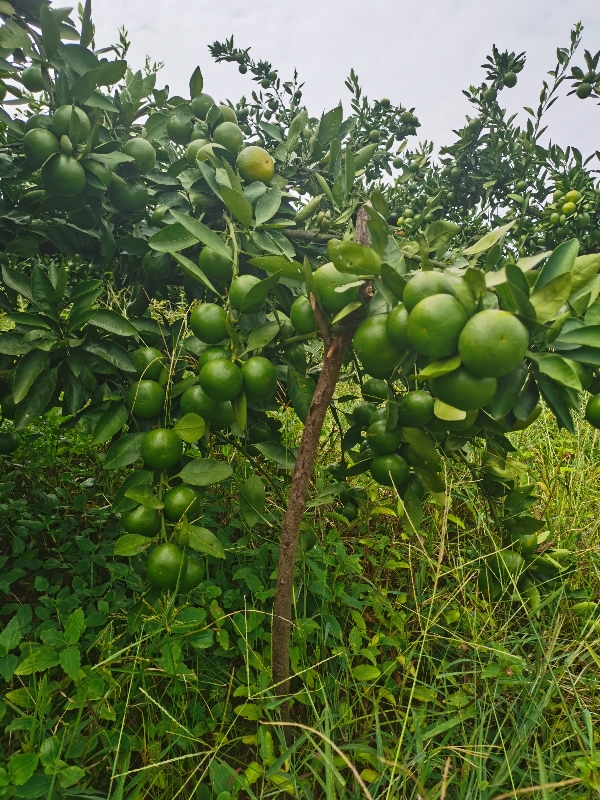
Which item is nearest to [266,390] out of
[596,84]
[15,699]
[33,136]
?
[33,136]

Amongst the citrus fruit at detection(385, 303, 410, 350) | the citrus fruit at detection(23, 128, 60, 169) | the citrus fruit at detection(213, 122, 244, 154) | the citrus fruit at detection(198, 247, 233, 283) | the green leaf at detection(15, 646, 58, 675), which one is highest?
the citrus fruit at detection(213, 122, 244, 154)

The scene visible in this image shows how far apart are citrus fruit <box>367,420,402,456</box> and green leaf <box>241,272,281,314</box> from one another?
36 centimetres

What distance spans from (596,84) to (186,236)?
2418 mm

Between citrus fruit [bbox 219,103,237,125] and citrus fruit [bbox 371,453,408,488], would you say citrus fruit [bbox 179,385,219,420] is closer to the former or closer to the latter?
citrus fruit [bbox 371,453,408,488]

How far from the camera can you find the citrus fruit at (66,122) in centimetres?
122

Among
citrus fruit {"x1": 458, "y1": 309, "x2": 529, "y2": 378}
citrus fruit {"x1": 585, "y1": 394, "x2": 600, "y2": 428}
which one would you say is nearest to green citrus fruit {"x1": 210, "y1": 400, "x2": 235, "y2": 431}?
citrus fruit {"x1": 458, "y1": 309, "x2": 529, "y2": 378}

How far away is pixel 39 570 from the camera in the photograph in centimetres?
191

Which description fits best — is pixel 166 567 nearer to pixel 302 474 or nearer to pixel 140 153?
pixel 302 474

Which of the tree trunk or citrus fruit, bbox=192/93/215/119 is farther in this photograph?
citrus fruit, bbox=192/93/215/119

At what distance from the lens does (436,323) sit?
0.72 metres

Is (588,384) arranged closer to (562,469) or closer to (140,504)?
(140,504)

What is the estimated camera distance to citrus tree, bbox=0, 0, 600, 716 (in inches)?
31.7

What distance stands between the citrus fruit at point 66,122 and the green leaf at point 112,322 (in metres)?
0.42

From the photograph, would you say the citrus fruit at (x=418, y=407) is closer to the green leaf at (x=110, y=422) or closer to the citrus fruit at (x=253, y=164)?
the green leaf at (x=110, y=422)
